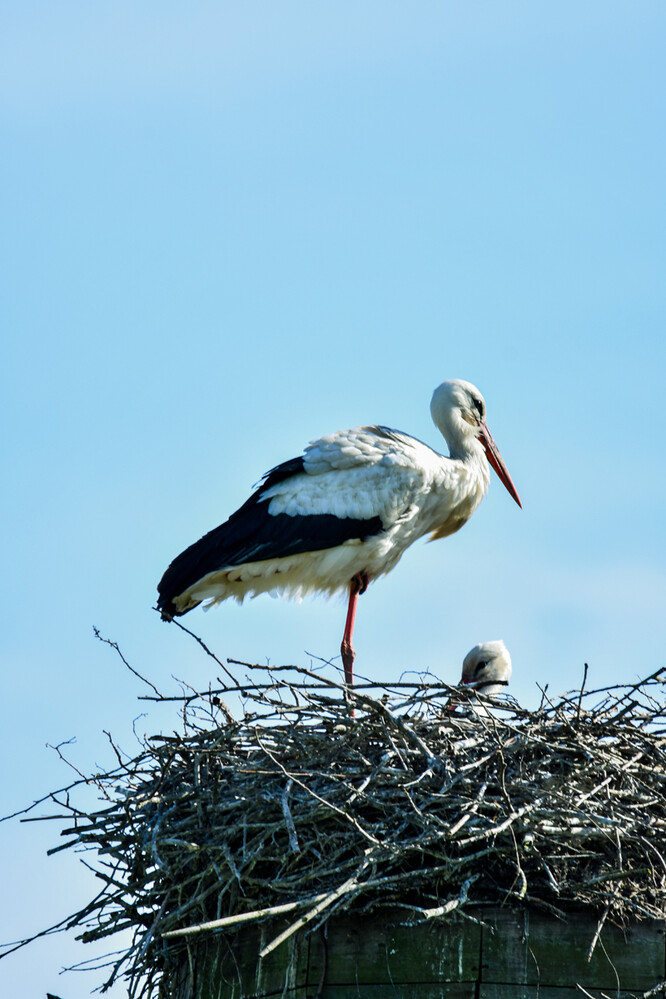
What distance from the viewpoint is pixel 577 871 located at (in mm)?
4453

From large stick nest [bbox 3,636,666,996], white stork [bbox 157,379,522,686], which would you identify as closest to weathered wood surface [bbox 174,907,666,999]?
large stick nest [bbox 3,636,666,996]

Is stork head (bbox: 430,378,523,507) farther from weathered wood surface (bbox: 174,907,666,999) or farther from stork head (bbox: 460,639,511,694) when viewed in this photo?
weathered wood surface (bbox: 174,907,666,999)

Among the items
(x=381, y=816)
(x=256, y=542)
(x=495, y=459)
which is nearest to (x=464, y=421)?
(x=495, y=459)

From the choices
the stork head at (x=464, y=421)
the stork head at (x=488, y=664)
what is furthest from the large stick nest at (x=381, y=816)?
the stork head at (x=464, y=421)

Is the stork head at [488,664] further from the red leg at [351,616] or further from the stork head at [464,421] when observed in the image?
the stork head at [464,421]

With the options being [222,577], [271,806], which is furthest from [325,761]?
[222,577]

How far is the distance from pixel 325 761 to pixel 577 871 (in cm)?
102

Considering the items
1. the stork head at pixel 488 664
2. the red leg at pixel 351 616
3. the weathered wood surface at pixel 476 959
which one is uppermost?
the red leg at pixel 351 616

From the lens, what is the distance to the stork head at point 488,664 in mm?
6965

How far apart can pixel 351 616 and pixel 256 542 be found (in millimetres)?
801

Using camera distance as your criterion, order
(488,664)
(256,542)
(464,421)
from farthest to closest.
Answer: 1. (464,421)
2. (256,542)
3. (488,664)

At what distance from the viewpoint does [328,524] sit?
7602mm

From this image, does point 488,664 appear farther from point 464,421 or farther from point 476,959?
point 476,959

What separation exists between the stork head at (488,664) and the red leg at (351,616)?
0.95 m
